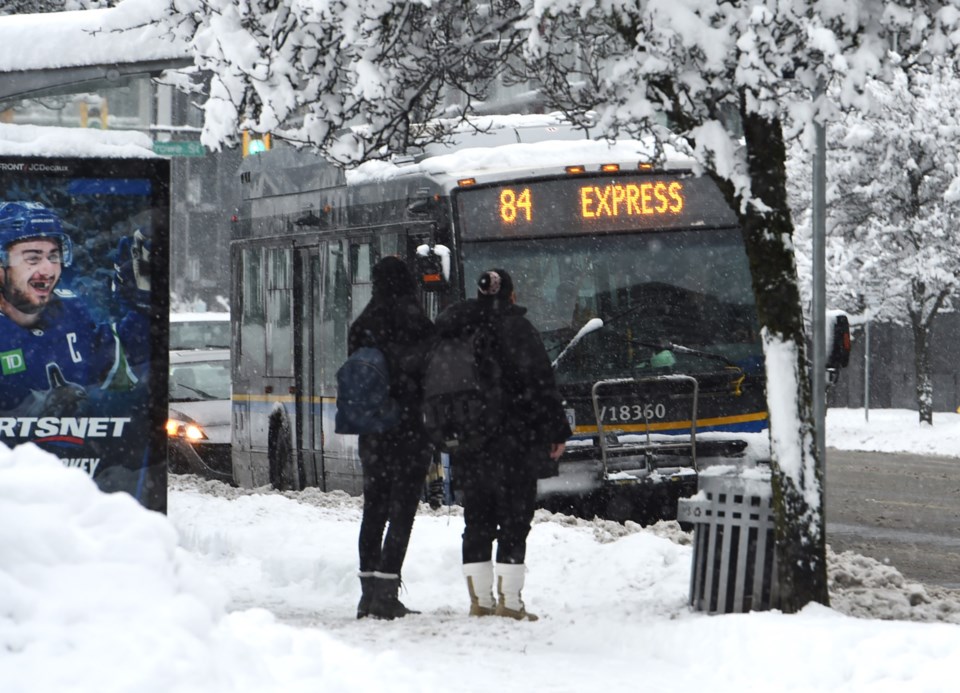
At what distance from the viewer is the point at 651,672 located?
7.42m

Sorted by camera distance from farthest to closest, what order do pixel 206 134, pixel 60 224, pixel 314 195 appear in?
1. pixel 314 195
2. pixel 60 224
3. pixel 206 134

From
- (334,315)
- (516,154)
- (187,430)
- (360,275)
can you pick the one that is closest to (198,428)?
(187,430)

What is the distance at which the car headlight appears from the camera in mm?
18391

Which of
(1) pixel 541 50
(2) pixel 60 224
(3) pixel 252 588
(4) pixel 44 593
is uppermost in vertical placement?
(1) pixel 541 50

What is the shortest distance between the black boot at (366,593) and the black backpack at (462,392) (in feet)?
2.86

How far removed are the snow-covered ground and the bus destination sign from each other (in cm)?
221

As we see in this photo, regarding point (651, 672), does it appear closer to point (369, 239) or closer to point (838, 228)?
point (369, 239)

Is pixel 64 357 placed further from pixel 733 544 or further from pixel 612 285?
pixel 612 285

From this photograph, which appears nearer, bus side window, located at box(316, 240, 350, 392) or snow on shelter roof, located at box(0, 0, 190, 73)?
snow on shelter roof, located at box(0, 0, 190, 73)

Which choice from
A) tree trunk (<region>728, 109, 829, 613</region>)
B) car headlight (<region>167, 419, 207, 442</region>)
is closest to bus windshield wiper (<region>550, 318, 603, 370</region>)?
tree trunk (<region>728, 109, 829, 613</region>)

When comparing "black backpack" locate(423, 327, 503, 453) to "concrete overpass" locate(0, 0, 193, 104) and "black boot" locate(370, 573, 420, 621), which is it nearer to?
"black boot" locate(370, 573, 420, 621)

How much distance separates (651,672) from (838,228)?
1170 inches

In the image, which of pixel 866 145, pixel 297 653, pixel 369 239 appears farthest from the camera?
pixel 866 145

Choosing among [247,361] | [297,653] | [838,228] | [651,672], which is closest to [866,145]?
[838,228]
